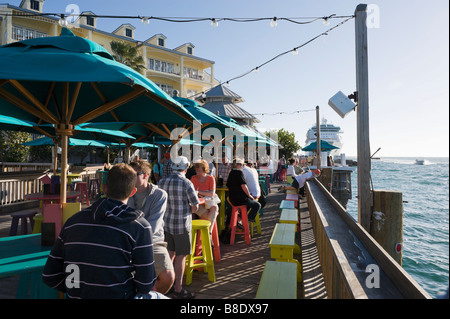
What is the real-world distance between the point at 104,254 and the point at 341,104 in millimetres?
3982

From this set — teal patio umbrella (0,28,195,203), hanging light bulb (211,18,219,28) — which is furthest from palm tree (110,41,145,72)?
teal patio umbrella (0,28,195,203)

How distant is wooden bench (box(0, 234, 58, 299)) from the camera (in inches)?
85.9

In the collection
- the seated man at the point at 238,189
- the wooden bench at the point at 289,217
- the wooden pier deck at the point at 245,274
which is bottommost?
the wooden pier deck at the point at 245,274

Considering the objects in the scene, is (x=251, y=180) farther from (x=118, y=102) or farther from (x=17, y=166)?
(x=17, y=166)

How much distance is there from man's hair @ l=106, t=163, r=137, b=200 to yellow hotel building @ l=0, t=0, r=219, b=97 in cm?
2474

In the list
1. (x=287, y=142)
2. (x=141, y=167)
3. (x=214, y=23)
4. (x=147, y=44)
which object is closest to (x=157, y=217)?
(x=141, y=167)

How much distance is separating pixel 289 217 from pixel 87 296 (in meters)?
3.72

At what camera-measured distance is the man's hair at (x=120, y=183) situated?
6.20 ft

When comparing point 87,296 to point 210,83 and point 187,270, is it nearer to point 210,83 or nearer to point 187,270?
point 187,270

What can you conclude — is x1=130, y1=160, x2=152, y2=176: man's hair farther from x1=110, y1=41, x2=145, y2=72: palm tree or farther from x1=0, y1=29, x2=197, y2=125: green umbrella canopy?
x1=110, y1=41, x2=145, y2=72: palm tree

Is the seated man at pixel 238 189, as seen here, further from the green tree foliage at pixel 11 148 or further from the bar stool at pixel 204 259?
the green tree foliage at pixel 11 148

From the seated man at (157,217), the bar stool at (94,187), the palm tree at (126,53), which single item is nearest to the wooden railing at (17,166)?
the bar stool at (94,187)

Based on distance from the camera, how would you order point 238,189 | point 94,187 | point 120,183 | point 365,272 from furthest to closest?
point 94,187, point 238,189, point 365,272, point 120,183

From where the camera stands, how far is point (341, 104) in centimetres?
452
